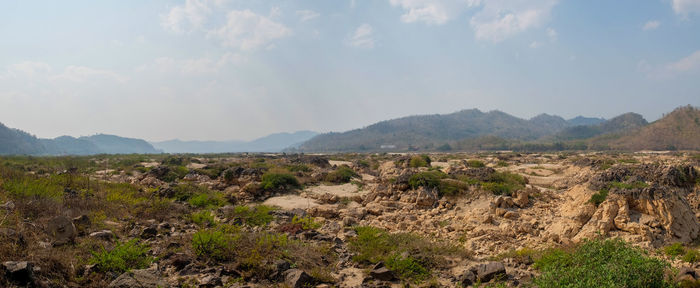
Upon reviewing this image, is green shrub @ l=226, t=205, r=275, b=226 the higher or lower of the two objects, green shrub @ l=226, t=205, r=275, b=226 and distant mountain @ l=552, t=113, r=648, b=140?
the lower

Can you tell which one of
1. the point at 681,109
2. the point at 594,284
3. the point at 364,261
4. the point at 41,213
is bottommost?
the point at 364,261

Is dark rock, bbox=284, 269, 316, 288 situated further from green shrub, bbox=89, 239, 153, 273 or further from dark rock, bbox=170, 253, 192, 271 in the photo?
green shrub, bbox=89, 239, 153, 273

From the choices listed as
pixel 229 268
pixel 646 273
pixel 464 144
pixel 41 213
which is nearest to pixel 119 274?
pixel 229 268

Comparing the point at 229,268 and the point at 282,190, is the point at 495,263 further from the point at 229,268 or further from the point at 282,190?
the point at 282,190

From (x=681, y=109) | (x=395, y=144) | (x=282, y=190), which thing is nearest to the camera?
(x=282, y=190)

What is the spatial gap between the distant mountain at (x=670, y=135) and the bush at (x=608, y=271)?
97.5 m

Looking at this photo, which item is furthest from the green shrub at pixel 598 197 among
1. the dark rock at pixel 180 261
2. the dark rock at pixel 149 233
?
the dark rock at pixel 149 233

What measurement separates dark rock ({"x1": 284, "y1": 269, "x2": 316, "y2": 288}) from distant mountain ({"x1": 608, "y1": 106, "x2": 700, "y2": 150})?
3984 inches

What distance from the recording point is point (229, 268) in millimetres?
6848

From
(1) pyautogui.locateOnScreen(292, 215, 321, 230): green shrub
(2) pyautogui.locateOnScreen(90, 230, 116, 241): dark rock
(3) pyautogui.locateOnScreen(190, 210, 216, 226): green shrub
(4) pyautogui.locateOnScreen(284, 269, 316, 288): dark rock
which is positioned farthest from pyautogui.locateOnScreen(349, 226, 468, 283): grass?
(2) pyautogui.locateOnScreen(90, 230, 116, 241): dark rock

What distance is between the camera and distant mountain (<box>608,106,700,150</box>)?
257ft

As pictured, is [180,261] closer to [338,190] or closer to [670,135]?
[338,190]

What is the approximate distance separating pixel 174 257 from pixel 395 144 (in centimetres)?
17387

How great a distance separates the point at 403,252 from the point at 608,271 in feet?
12.5
